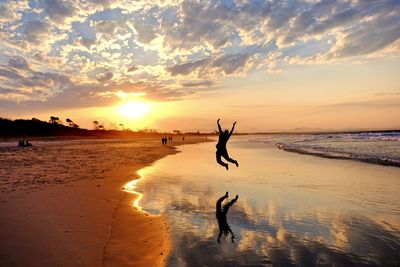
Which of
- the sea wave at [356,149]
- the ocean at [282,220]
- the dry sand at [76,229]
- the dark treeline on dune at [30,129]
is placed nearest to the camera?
the dry sand at [76,229]

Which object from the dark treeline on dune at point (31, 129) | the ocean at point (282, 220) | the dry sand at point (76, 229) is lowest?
the ocean at point (282, 220)

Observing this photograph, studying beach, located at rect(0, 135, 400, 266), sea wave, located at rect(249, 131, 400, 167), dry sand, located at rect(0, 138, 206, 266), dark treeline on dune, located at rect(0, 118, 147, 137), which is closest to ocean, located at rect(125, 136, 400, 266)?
beach, located at rect(0, 135, 400, 266)

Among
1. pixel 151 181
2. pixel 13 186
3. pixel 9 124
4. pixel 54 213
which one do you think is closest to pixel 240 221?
pixel 54 213

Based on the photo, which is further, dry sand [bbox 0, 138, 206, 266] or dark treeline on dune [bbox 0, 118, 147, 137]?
dark treeline on dune [bbox 0, 118, 147, 137]

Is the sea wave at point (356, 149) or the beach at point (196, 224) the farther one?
the sea wave at point (356, 149)

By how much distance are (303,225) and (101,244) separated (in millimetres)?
4525

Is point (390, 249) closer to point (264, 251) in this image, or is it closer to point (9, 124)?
point (264, 251)

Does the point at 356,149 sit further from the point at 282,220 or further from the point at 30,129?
the point at 30,129

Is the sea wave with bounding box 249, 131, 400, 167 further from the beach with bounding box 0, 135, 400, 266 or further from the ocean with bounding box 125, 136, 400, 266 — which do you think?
the beach with bounding box 0, 135, 400, 266

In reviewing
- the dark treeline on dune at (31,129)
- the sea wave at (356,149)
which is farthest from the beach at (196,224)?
the dark treeline on dune at (31,129)

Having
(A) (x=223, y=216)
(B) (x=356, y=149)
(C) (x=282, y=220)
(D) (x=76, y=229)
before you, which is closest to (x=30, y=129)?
(B) (x=356, y=149)

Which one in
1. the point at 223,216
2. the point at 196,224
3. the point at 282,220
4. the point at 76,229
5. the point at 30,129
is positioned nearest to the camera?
the point at 76,229

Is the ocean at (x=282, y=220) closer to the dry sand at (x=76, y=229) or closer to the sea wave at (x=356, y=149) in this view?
the dry sand at (x=76, y=229)

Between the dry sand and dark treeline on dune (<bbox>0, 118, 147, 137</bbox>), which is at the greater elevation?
dark treeline on dune (<bbox>0, 118, 147, 137</bbox>)
